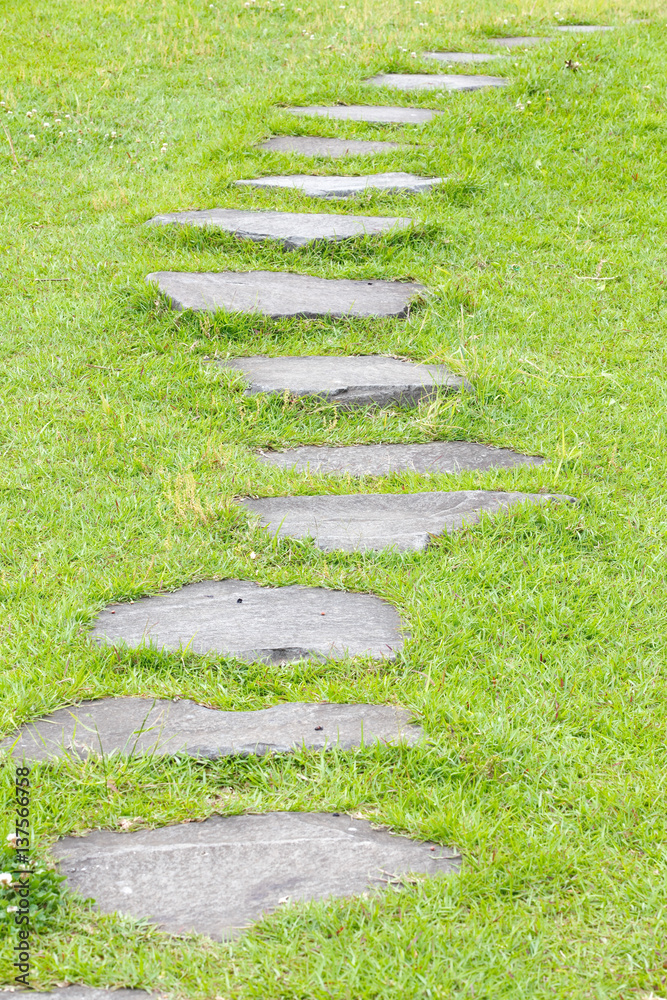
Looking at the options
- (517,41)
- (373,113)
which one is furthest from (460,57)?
(373,113)

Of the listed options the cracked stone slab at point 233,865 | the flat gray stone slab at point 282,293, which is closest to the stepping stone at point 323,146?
the flat gray stone slab at point 282,293

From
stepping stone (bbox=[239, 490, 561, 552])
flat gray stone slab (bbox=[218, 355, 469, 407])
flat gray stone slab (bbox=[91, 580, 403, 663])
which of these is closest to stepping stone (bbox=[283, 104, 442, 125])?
flat gray stone slab (bbox=[218, 355, 469, 407])

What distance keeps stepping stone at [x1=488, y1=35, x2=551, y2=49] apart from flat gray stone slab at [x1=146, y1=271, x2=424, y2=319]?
4.79 m

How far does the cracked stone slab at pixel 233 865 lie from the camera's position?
2.34 meters

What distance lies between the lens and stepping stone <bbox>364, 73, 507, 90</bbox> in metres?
7.73

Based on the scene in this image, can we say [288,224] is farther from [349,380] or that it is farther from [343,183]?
[349,380]

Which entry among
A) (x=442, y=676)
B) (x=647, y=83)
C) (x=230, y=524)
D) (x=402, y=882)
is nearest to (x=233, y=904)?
(x=402, y=882)

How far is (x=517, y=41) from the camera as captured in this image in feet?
29.9

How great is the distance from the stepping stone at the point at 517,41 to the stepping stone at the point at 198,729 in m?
7.92

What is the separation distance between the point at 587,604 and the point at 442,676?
2.30ft

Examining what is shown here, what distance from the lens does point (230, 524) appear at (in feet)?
12.4

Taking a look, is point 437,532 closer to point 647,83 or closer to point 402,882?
point 402,882

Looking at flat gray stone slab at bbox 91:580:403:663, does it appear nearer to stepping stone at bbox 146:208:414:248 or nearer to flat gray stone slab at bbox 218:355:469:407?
flat gray stone slab at bbox 218:355:469:407

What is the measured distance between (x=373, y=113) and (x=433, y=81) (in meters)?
0.89
